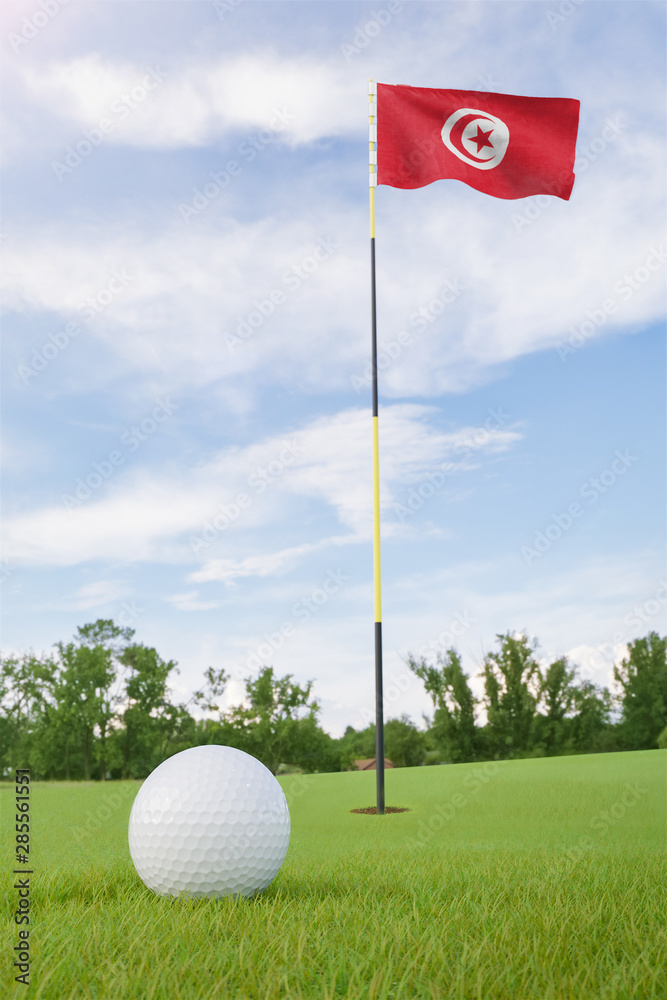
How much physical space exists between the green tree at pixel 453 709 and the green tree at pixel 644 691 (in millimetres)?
7806

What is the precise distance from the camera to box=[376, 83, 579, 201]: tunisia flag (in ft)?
34.7

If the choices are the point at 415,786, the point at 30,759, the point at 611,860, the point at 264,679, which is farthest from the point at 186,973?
the point at 30,759

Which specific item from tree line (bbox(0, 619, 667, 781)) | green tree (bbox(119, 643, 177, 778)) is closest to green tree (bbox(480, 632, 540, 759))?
tree line (bbox(0, 619, 667, 781))

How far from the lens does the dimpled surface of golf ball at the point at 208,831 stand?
4.33 m

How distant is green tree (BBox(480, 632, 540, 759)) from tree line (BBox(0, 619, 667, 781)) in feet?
0.15

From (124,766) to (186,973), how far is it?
106ft

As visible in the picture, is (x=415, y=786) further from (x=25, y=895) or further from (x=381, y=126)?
(x=381, y=126)

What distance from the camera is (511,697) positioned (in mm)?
32812

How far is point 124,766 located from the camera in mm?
32438

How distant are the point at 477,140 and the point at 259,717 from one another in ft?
90.8

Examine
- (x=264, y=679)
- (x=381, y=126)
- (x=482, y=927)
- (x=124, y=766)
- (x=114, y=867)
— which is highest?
(x=381, y=126)

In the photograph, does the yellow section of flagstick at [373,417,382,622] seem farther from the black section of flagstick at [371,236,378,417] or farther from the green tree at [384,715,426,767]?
the green tree at [384,715,426,767]

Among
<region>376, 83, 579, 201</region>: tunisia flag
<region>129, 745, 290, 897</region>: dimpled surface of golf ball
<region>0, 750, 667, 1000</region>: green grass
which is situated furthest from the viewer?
<region>376, 83, 579, 201</region>: tunisia flag

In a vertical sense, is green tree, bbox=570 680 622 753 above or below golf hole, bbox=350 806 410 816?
Answer: below
